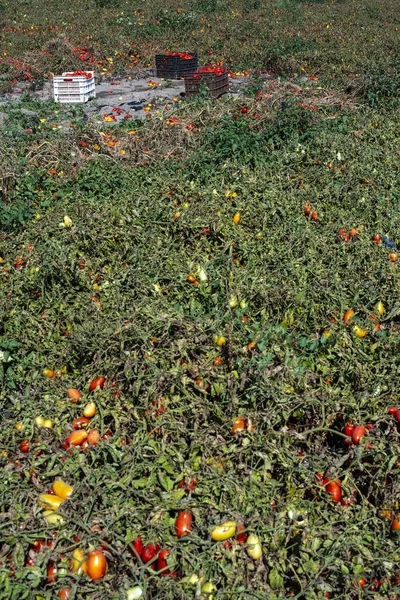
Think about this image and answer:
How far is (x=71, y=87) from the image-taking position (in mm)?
9273

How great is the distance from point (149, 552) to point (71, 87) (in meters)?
8.50

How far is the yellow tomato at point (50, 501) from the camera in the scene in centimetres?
239

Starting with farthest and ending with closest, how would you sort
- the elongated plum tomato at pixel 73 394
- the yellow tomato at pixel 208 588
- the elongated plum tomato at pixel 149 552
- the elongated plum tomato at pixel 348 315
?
1. the elongated plum tomato at pixel 348 315
2. the elongated plum tomato at pixel 73 394
3. the elongated plum tomato at pixel 149 552
4. the yellow tomato at pixel 208 588

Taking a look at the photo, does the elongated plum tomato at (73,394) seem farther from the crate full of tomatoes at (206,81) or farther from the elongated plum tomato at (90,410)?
the crate full of tomatoes at (206,81)

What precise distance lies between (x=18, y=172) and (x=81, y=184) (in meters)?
0.68

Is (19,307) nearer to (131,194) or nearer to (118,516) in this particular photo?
(131,194)

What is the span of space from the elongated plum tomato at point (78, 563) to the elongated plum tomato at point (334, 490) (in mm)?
1049

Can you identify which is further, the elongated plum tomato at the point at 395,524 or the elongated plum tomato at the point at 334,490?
the elongated plum tomato at the point at 334,490

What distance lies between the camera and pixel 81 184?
220 inches

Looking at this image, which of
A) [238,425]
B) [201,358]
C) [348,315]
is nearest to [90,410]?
[201,358]

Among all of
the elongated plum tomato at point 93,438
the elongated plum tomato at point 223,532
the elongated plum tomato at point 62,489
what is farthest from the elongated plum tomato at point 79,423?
the elongated plum tomato at point 223,532

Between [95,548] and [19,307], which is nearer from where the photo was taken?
[95,548]

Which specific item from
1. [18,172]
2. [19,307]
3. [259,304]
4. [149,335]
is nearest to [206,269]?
[259,304]

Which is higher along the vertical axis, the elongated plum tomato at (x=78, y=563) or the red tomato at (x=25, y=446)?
the elongated plum tomato at (x=78, y=563)
